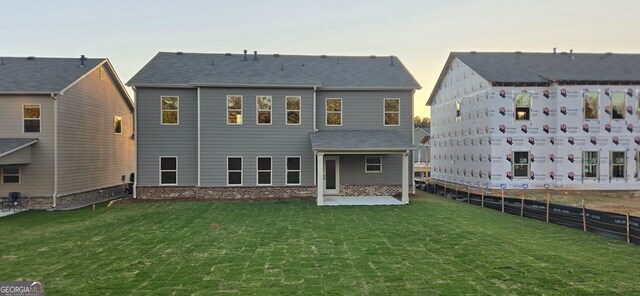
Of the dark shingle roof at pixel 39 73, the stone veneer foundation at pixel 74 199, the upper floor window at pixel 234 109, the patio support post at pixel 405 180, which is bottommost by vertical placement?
the stone veneer foundation at pixel 74 199

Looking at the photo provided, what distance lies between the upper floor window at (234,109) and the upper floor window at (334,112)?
466cm

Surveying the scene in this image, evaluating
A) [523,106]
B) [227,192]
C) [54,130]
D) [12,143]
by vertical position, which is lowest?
[227,192]

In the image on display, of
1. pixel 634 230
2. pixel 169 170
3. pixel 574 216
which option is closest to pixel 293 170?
pixel 169 170

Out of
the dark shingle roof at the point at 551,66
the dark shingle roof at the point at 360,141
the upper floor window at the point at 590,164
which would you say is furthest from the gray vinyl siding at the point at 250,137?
the upper floor window at the point at 590,164

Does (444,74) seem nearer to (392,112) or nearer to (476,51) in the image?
(476,51)

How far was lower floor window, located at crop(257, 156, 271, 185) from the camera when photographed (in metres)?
20.1

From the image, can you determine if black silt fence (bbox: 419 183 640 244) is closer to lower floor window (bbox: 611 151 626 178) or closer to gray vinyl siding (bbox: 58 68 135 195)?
lower floor window (bbox: 611 151 626 178)

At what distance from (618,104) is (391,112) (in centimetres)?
1366

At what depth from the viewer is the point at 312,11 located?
77.2 ft

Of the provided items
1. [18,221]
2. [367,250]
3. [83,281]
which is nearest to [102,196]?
[18,221]

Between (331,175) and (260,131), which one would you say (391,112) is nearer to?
(331,175)

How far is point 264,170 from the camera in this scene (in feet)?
65.9

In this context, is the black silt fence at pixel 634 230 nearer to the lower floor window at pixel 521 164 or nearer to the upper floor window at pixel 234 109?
the lower floor window at pixel 521 164

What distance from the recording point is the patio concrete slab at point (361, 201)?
58.4ft
